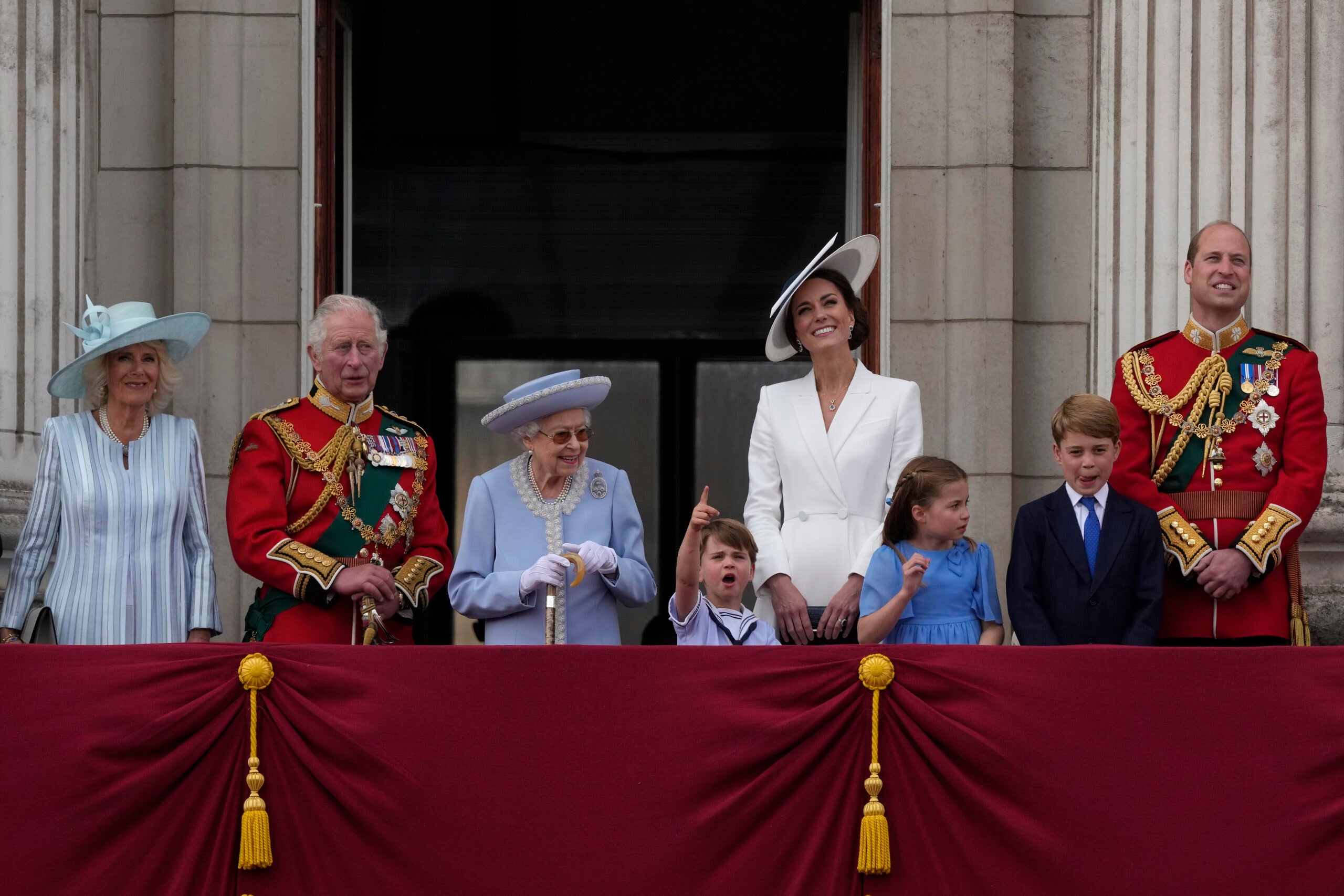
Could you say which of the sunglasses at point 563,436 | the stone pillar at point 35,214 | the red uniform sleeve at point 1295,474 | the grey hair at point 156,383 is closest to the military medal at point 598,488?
the sunglasses at point 563,436

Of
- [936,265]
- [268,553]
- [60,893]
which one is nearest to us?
[60,893]

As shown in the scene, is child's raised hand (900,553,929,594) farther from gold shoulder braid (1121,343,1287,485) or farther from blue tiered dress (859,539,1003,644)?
gold shoulder braid (1121,343,1287,485)

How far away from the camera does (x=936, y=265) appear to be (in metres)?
7.36

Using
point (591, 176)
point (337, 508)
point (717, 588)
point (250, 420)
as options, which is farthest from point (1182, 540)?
point (591, 176)

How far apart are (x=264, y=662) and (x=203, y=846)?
47cm

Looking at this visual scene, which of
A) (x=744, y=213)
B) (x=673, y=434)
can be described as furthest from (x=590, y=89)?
(x=673, y=434)

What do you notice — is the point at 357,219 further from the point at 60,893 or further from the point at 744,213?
the point at 60,893

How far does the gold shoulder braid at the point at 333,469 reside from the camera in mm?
5215

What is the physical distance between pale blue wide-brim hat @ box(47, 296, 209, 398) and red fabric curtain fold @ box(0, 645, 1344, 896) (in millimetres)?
1167

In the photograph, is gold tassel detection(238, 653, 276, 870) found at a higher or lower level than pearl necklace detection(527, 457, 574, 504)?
lower

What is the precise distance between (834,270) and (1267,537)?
5.24 ft

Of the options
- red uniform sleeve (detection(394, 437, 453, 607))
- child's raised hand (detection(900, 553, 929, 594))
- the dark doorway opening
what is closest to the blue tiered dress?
child's raised hand (detection(900, 553, 929, 594))

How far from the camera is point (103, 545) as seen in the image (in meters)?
5.17

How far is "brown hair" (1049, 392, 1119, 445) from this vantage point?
4.99m
